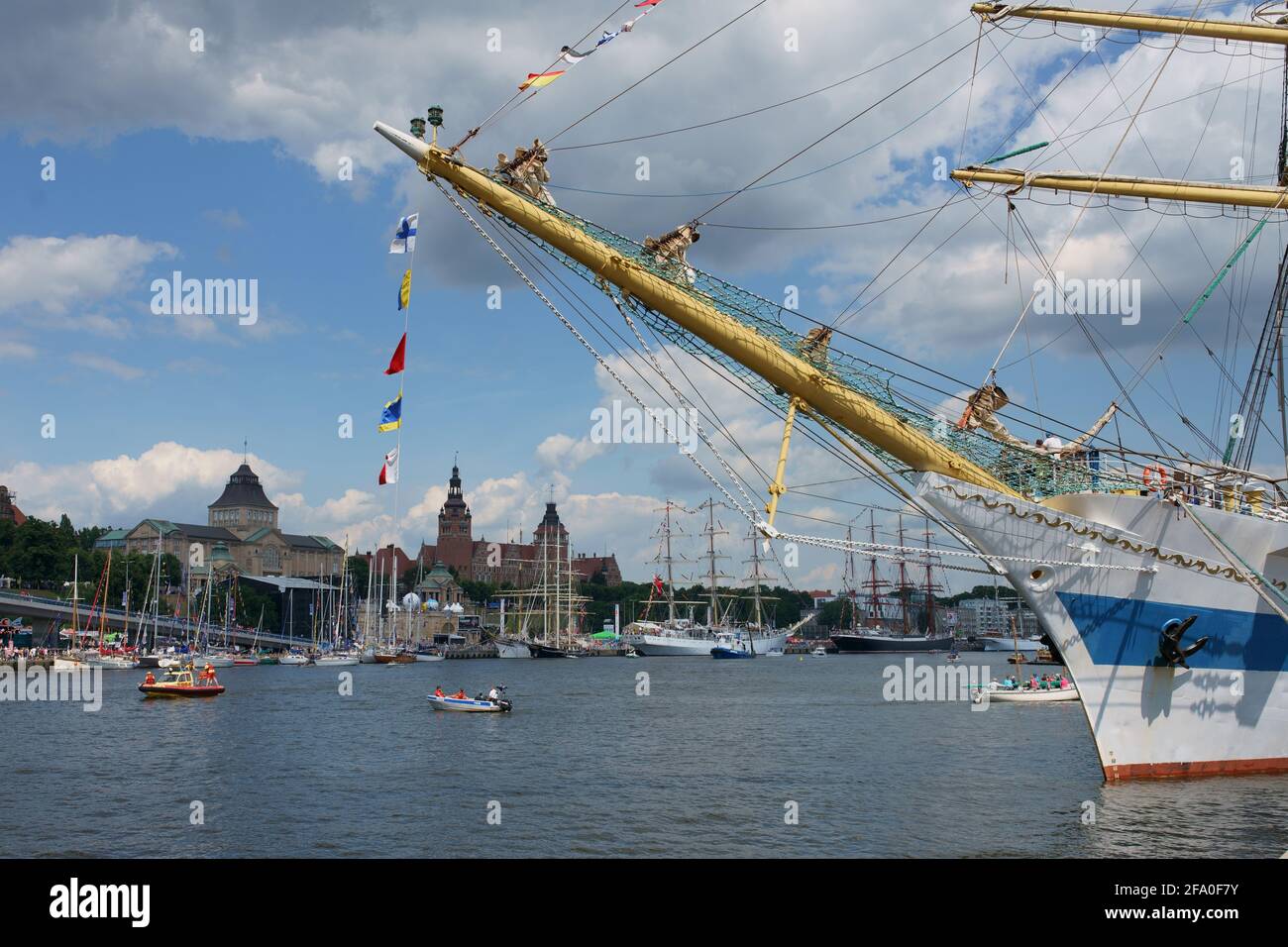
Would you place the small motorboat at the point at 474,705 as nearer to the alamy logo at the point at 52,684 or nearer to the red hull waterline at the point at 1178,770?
the alamy logo at the point at 52,684

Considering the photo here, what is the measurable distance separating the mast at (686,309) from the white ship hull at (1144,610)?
115 centimetres

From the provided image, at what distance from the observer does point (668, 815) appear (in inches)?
922

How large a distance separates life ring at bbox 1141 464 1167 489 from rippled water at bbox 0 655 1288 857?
5721mm

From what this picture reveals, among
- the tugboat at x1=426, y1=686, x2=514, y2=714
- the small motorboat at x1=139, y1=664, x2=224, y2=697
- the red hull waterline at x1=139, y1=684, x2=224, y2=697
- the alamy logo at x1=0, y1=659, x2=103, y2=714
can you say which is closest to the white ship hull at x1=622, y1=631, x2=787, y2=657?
the alamy logo at x1=0, y1=659, x2=103, y2=714

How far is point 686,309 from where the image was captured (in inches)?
811

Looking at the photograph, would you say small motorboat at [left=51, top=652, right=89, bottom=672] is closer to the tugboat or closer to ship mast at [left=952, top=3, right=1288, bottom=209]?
the tugboat

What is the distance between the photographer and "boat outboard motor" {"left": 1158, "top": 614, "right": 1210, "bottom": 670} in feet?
69.3

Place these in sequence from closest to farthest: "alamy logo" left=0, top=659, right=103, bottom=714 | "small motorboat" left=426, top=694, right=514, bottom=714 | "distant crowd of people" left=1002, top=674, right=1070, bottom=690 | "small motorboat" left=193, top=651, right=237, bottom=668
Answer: "small motorboat" left=426, top=694, right=514, bottom=714 → "distant crowd of people" left=1002, top=674, right=1070, bottom=690 → "alamy logo" left=0, top=659, right=103, bottom=714 → "small motorboat" left=193, top=651, right=237, bottom=668

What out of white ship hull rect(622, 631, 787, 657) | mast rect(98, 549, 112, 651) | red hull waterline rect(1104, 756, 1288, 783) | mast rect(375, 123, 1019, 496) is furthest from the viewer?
white ship hull rect(622, 631, 787, 657)

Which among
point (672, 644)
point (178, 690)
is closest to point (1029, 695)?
point (178, 690)

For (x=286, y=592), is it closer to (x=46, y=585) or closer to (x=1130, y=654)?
(x=46, y=585)

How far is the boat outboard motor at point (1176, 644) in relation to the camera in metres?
21.1
